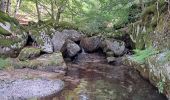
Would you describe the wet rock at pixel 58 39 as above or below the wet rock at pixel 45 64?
above

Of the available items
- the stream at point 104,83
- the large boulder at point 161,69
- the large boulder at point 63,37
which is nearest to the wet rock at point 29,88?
the stream at point 104,83

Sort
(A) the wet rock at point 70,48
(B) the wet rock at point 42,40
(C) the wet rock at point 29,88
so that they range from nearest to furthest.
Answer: (C) the wet rock at point 29,88, (B) the wet rock at point 42,40, (A) the wet rock at point 70,48

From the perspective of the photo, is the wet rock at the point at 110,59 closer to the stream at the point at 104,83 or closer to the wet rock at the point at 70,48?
the stream at the point at 104,83

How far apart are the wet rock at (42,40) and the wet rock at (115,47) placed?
152 inches

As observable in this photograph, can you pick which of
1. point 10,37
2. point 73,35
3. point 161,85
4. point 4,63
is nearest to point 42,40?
point 10,37

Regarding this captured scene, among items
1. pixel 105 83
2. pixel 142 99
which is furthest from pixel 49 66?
pixel 142 99

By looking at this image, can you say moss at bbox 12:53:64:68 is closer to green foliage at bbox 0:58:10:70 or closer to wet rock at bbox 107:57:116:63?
green foliage at bbox 0:58:10:70

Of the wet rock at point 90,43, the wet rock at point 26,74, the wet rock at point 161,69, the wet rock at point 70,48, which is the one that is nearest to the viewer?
the wet rock at point 161,69

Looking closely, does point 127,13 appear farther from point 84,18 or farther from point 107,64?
point 107,64

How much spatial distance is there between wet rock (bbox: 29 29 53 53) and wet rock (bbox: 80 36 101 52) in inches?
128

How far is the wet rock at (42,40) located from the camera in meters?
15.5

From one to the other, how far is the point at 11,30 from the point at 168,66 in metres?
10.0

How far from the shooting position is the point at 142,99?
9008 mm

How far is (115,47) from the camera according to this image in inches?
703
